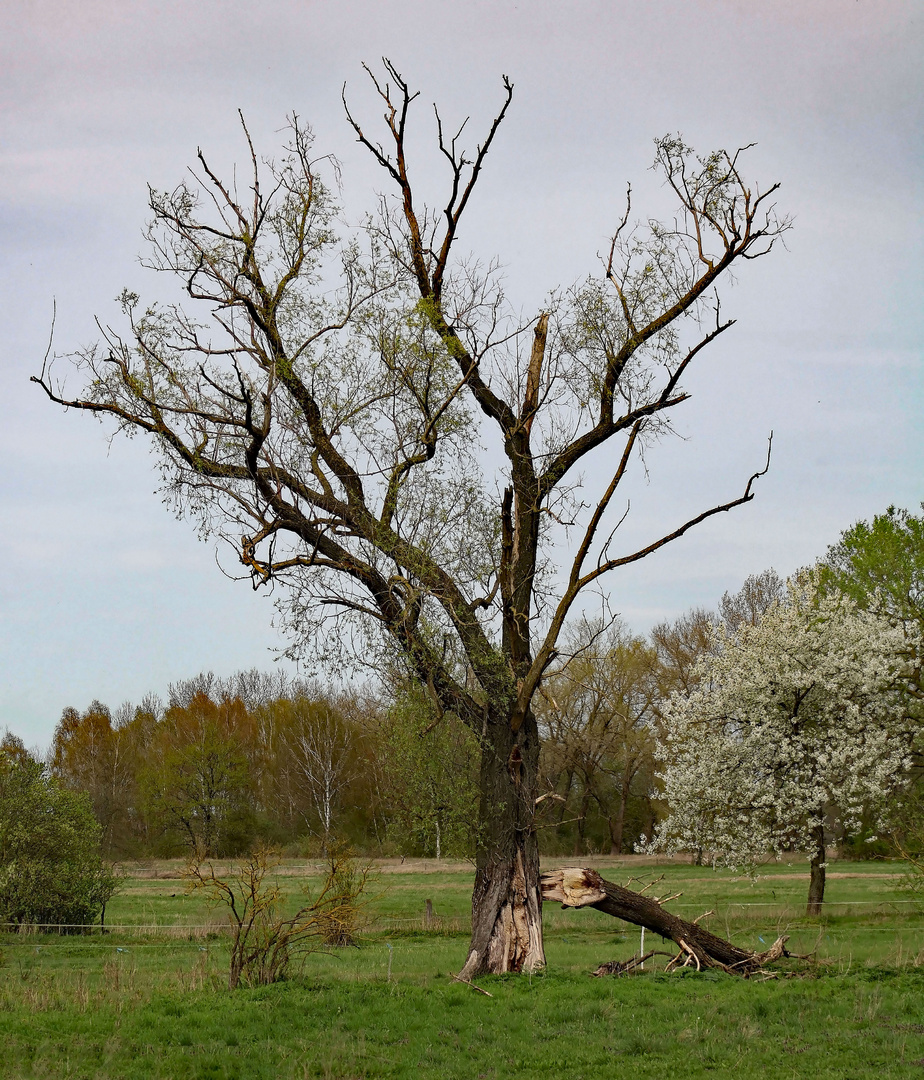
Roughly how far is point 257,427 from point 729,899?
2572 cm

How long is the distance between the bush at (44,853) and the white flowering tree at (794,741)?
55.0 feet

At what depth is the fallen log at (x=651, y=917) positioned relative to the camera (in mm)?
14383

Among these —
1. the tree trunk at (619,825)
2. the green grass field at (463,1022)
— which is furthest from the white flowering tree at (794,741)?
the tree trunk at (619,825)

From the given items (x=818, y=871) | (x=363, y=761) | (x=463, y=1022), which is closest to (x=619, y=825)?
(x=363, y=761)

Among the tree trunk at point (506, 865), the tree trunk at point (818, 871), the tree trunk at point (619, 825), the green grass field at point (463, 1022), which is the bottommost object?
the tree trunk at point (619, 825)

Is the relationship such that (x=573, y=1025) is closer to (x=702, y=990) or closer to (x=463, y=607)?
(x=702, y=990)

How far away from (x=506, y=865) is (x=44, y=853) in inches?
646

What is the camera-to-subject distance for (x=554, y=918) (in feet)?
95.1

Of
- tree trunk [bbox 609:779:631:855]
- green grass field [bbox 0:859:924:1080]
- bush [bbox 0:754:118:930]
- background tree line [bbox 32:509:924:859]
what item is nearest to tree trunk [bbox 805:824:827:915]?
green grass field [bbox 0:859:924:1080]

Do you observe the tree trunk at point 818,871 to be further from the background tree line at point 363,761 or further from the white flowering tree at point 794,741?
the background tree line at point 363,761

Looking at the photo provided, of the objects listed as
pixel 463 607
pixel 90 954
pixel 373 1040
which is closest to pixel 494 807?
pixel 463 607

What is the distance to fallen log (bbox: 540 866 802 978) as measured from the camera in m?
14.4

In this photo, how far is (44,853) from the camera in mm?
25188

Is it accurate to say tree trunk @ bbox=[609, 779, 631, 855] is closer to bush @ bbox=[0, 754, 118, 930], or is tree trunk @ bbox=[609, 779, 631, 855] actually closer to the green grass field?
bush @ bbox=[0, 754, 118, 930]
